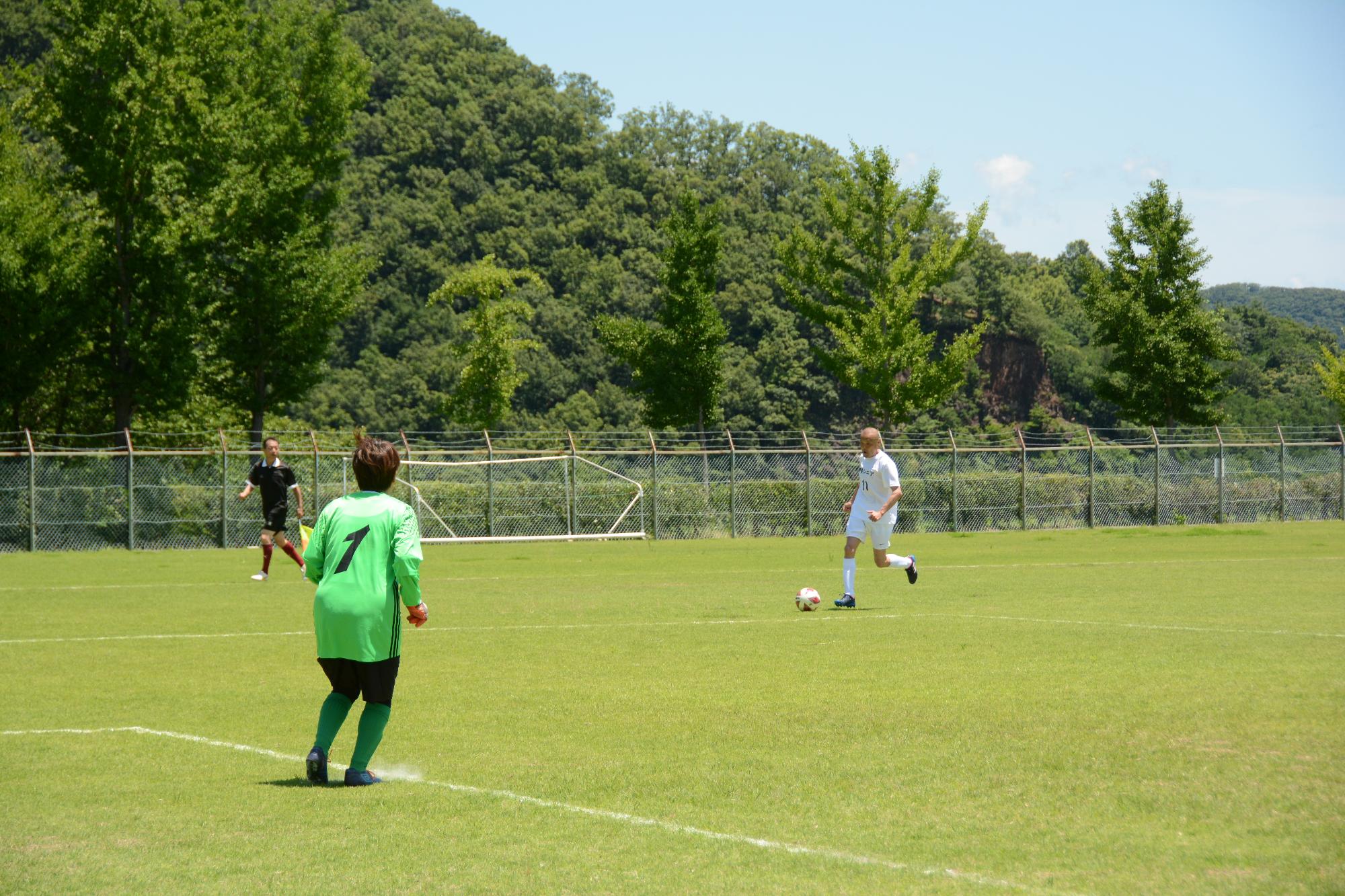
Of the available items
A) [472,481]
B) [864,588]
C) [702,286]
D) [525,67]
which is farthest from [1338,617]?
[525,67]

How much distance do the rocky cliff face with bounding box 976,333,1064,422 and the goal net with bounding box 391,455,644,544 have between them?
88.9 m

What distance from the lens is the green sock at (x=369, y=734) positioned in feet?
23.7

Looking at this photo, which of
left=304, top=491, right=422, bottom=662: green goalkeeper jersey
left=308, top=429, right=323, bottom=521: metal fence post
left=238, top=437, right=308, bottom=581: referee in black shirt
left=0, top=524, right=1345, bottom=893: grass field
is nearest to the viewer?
left=0, top=524, right=1345, bottom=893: grass field

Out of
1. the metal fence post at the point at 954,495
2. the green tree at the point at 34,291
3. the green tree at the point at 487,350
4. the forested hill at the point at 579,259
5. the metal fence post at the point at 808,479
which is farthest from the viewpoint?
the forested hill at the point at 579,259

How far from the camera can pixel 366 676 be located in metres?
7.20

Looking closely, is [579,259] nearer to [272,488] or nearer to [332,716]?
[272,488]

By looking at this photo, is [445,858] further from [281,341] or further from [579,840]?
[281,341]

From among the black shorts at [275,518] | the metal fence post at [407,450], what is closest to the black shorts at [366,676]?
the black shorts at [275,518]

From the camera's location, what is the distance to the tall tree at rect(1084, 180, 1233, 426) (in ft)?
163

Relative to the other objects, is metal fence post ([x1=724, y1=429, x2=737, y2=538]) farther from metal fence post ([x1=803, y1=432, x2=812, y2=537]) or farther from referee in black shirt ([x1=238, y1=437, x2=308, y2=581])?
referee in black shirt ([x1=238, y1=437, x2=308, y2=581])

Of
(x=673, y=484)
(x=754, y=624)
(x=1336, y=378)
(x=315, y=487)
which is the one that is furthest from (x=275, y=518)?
(x=1336, y=378)

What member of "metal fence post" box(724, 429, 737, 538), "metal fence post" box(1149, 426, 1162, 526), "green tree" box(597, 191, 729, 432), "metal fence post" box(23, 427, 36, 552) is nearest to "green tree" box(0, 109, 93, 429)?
"metal fence post" box(23, 427, 36, 552)

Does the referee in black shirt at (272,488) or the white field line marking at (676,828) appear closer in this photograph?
the white field line marking at (676,828)

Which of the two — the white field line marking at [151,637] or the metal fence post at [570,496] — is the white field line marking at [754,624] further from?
the metal fence post at [570,496]
